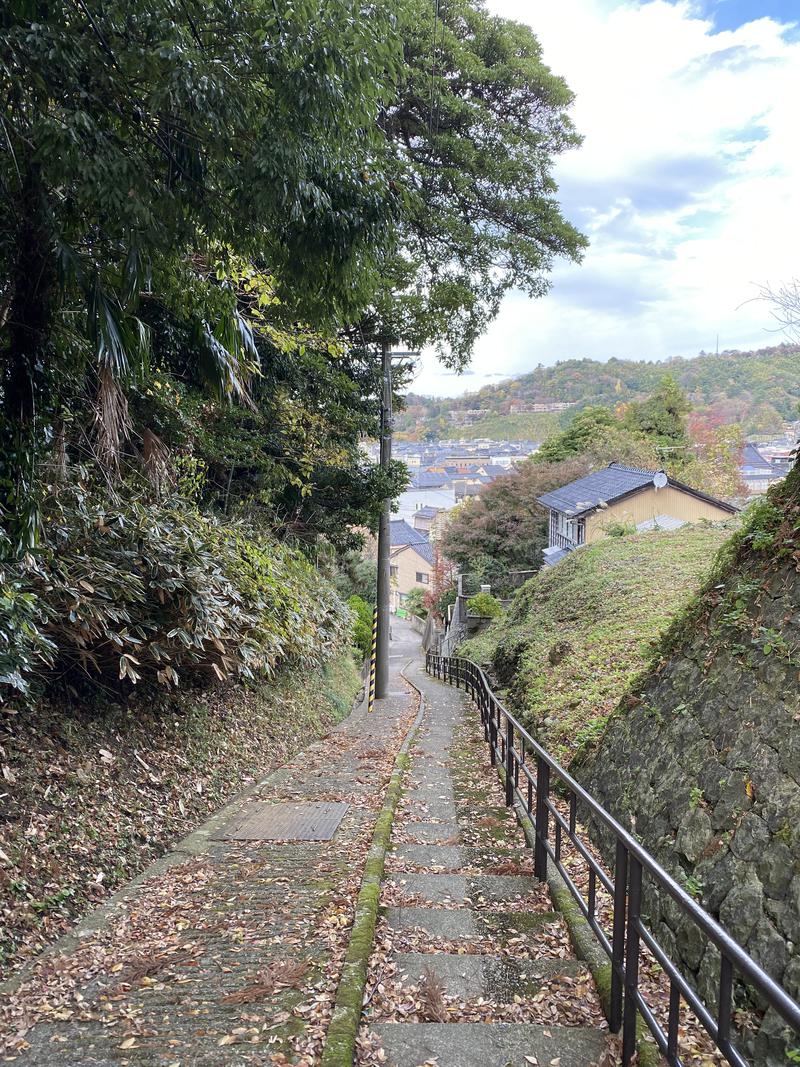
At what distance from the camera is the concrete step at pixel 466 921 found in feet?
12.6

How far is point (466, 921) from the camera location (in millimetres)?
4004

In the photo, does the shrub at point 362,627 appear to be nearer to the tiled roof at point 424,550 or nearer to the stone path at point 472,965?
the stone path at point 472,965

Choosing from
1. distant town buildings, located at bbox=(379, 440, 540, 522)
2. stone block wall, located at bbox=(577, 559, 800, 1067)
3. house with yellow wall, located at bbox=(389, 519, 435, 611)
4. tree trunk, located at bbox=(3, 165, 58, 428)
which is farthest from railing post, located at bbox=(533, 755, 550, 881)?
distant town buildings, located at bbox=(379, 440, 540, 522)

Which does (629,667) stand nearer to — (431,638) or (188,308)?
(188,308)

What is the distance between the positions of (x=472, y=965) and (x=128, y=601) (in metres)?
3.43

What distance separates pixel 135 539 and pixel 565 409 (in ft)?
247

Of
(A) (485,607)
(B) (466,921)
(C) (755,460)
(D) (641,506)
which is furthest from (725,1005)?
(C) (755,460)

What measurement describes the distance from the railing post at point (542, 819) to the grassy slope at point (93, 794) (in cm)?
278

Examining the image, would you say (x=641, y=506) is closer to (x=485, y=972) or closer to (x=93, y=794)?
(x=93, y=794)

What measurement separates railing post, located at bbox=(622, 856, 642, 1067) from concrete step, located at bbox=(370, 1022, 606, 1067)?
0.56ft

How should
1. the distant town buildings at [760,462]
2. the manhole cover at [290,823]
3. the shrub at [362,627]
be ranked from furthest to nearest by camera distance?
the distant town buildings at [760,462]
the shrub at [362,627]
the manhole cover at [290,823]

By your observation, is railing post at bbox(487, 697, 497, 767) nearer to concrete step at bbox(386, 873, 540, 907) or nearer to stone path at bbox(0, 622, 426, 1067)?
stone path at bbox(0, 622, 426, 1067)

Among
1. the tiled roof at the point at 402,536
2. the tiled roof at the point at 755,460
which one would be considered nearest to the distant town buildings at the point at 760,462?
the tiled roof at the point at 755,460

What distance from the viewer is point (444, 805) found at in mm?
6594
